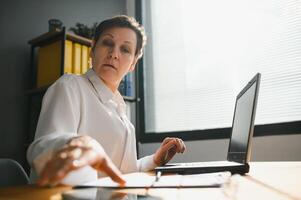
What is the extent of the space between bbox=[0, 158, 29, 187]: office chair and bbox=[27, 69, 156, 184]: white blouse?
8.0 inches

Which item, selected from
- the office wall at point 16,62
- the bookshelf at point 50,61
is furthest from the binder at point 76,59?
the office wall at point 16,62

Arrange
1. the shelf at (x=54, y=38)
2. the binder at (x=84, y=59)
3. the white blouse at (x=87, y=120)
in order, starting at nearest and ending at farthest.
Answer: the white blouse at (x=87, y=120) < the shelf at (x=54, y=38) < the binder at (x=84, y=59)

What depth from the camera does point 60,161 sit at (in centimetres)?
50

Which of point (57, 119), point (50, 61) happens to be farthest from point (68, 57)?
point (57, 119)

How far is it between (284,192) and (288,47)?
1.78m

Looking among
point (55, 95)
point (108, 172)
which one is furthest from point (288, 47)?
point (108, 172)

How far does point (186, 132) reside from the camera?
252 cm

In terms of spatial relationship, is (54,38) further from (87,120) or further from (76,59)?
(87,120)

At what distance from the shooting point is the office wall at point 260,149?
1.92 m

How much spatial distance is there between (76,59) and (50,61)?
179 mm

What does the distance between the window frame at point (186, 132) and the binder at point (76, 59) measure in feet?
2.14

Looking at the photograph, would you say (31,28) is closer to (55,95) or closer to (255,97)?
(55,95)

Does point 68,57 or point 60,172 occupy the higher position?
point 68,57

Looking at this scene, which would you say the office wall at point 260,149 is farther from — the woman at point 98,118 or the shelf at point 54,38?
the shelf at point 54,38
